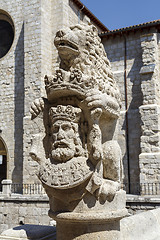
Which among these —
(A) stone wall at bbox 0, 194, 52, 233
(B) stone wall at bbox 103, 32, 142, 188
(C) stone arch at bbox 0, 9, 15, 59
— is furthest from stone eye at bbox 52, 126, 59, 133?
(C) stone arch at bbox 0, 9, 15, 59

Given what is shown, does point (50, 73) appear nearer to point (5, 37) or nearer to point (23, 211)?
point (5, 37)

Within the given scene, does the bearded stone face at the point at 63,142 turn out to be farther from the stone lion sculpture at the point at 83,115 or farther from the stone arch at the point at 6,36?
the stone arch at the point at 6,36

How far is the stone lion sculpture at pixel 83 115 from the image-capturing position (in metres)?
3.11

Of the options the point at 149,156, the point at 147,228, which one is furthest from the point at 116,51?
the point at 147,228

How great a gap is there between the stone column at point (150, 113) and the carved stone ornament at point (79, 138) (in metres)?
9.34

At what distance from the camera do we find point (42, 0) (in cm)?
1475

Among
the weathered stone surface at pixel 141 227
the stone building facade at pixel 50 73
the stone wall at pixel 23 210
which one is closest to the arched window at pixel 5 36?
the stone building facade at pixel 50 73

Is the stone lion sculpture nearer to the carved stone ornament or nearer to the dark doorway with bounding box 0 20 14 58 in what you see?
the carved stone ornament

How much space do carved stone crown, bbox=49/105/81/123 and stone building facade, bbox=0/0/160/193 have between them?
32.0 feet

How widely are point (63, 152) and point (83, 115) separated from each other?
51 centimetres

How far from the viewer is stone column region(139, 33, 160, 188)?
485 inches

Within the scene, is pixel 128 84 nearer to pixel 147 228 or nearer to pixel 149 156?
pixel 149 156

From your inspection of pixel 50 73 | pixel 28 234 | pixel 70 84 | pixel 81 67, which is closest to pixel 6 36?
pixel 50 73

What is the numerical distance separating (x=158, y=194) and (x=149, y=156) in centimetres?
172
